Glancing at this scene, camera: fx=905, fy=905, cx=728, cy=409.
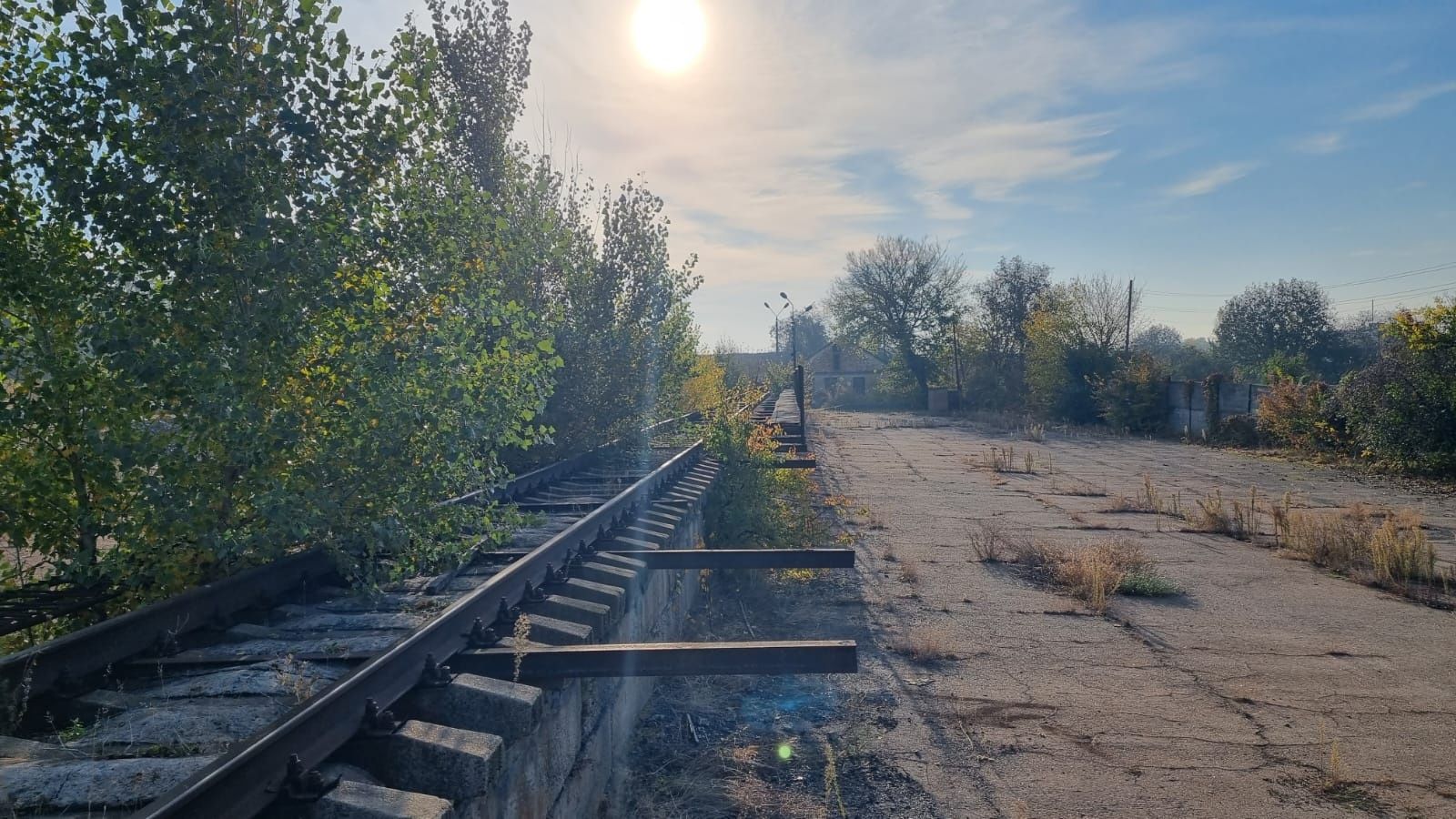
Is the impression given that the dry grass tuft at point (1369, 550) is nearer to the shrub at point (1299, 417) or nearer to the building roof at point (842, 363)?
the shrub at point (1299, 417)

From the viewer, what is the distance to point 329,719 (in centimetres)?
280

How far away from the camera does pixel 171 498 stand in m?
4.14

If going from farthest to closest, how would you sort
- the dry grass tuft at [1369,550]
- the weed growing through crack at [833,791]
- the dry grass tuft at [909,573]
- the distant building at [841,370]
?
1. the distant building at [841,370]
2. the dry grass tuft at [1369,550]
3. the dry grass tuft at [909,573]
4. the weed growing through crack at [833,791]

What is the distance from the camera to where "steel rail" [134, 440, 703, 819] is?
89.4 inches

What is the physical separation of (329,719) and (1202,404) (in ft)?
108

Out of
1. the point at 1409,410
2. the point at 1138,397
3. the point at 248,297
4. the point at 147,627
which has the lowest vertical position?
the point at 147,627

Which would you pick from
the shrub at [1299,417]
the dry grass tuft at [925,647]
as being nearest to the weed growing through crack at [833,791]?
Answer: the dry grass tuft at [925,647]

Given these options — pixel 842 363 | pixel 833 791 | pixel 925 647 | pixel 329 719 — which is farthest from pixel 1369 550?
pixel 842 363

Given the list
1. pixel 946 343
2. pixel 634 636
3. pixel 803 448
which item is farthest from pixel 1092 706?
pixel 946 343

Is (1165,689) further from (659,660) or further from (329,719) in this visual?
(329,719)

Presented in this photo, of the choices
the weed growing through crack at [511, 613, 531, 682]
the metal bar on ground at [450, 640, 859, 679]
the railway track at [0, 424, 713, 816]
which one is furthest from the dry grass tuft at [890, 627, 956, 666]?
the weed growing through crack at [511, 613, 531, 682]

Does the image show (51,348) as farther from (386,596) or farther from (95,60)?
(386,596)

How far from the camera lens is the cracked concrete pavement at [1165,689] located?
4652 mm

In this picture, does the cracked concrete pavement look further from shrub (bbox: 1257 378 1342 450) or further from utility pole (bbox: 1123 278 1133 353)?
utility pole (bbox: 1123 278 1133 353)
